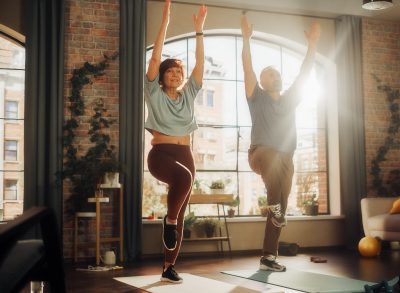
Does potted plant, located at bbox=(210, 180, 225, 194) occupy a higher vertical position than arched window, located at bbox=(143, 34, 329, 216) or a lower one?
lower

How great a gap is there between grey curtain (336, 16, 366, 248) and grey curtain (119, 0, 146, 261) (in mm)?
2625

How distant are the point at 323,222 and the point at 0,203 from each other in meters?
3.96

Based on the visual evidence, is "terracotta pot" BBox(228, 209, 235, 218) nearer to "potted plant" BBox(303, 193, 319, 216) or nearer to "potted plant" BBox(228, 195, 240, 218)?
"potted plant" BBox(228, 195, 240, 218)

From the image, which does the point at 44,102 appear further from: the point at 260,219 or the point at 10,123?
the point at 260,219

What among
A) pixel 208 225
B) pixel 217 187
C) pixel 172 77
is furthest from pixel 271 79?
pixel 208 225

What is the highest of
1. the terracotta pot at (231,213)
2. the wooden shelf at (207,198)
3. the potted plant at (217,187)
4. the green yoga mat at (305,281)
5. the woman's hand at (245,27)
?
the woman's hand at (245,27)

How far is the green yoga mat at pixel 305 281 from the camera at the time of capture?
137 inches

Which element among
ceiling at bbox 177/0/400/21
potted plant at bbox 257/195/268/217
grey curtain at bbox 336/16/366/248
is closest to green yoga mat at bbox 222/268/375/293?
potted plant at bbox 257/195/268/217

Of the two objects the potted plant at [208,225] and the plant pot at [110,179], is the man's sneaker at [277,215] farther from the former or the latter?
the potted plant at [208,225]

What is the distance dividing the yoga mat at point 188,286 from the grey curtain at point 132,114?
1734mm

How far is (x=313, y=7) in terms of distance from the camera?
275 inches

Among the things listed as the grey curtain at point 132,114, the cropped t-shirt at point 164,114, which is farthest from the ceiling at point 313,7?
the cropped t-shirt at point 164,114

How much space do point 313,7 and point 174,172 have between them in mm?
4245

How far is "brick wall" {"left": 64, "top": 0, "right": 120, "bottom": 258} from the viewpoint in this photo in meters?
5.95
